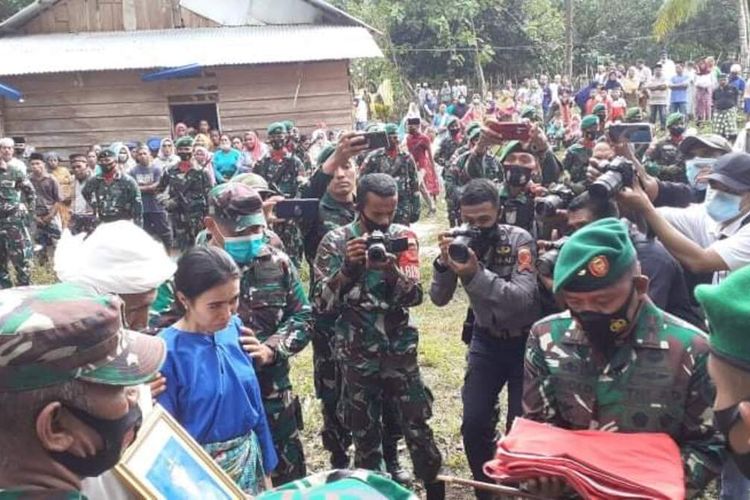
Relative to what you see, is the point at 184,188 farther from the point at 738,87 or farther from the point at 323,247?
the point at 738,87

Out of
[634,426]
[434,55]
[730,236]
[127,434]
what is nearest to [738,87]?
[434,55]

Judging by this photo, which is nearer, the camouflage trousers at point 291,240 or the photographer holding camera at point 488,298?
the photographer holding camera at point 488,298

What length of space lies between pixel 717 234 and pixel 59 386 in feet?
12.1

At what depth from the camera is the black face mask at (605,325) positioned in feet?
8.54

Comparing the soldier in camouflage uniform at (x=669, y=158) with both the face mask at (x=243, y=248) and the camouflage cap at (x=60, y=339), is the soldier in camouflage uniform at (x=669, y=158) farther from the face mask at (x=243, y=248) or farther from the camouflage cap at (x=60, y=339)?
the camouflage cap at (x=60, y=339)

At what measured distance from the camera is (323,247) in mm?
4465

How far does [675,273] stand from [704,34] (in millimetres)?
34281

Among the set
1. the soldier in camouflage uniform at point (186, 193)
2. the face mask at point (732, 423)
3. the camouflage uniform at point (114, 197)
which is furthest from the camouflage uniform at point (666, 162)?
the camouflage uniform at point (114, 197)

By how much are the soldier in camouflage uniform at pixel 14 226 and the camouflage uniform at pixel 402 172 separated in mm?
4930

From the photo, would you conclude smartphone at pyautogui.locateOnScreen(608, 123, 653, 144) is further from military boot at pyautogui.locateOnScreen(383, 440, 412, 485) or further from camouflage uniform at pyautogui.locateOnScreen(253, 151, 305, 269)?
camouflage uniform at pyautogui.locateOnScreen(253, 151, 305, 269)

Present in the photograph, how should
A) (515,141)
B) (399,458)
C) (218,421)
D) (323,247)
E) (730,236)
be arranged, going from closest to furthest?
1. (218,421)
2. (730,236)
3. (323,247)
4. (399,458)
5. (515,141)

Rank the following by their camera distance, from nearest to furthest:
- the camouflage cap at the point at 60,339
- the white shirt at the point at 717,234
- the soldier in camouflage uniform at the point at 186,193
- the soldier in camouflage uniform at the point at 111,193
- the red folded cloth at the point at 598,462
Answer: the camouflage cap at the point at 60,339 → the red folded cloth at the point at 598,462 → the white shirt at the point at 717,234 → the soldier in camouflage uniform at the point at 111,193 → the soldier in camouflage uniform at the point at 186,193

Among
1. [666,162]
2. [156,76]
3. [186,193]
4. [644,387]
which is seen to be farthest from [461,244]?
[156,76]

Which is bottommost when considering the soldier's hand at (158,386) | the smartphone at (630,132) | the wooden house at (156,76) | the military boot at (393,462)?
the military boot at (393,462)
